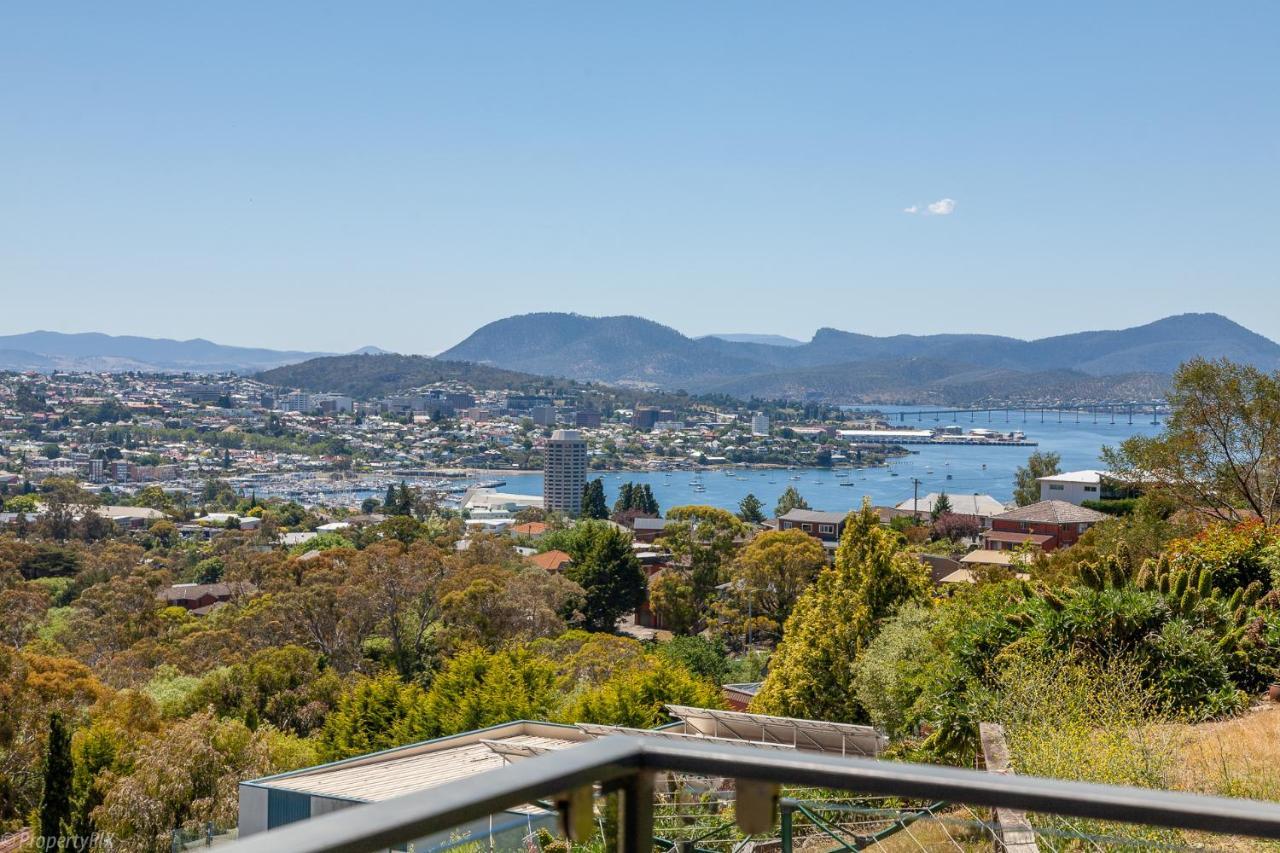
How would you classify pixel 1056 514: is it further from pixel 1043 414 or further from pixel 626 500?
pixel 1043 414

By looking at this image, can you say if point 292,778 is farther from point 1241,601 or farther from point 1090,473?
point 1090,473

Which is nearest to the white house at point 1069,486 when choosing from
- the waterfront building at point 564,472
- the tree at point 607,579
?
the tree at point 607,579

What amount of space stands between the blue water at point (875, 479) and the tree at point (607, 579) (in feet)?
114

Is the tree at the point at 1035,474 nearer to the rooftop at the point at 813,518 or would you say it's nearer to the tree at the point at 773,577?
the rooftop at the point at 813,518

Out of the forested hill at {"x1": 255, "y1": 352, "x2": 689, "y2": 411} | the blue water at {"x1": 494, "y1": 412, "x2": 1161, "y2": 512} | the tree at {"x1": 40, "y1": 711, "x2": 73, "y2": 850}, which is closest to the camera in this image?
the tree at {"x1": 40, "y1": 711, "x2": 73, "y2": 850}

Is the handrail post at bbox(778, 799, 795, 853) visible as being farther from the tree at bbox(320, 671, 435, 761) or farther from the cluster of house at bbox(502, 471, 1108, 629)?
the cluster of house at bbox(502, 471, 1108, 629)

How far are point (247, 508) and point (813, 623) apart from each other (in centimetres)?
4924

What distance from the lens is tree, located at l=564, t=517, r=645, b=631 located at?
27.7m

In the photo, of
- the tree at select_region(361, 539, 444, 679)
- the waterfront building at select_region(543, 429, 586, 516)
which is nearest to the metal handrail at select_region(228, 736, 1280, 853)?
the tree at select_region(361, 539, 444, 679)

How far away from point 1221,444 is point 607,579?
50.7ft

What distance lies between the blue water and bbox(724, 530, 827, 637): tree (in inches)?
1450

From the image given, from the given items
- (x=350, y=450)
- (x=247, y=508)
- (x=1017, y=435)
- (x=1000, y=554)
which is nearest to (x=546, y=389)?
(x=350, y=450)

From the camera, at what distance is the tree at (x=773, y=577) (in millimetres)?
24188

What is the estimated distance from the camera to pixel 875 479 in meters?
85.0
